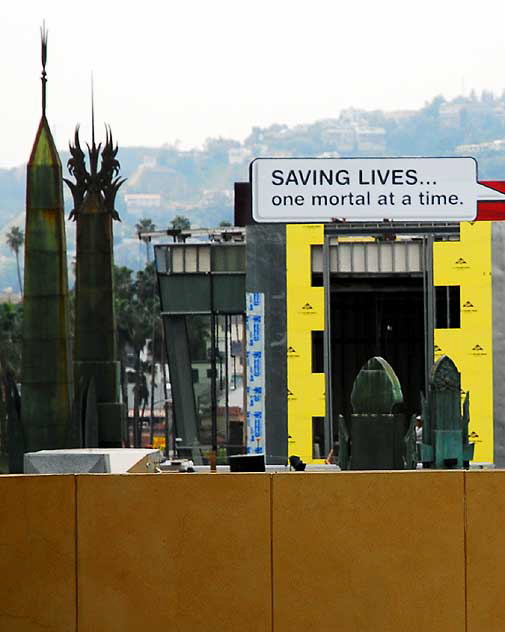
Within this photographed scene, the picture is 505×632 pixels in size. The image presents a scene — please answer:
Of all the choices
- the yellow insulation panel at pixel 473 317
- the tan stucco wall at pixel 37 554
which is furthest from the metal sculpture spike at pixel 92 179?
the tan stucco wall at pixel 37 554

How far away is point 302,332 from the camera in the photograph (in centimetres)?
4238

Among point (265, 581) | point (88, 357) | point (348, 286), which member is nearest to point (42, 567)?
point (265, 581)

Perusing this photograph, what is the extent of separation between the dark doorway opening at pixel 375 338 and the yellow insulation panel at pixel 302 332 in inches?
425

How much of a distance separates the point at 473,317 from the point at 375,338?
14.2 m

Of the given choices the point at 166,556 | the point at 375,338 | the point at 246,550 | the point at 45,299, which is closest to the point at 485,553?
the point at 246,550

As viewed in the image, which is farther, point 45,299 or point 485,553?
point 45,299

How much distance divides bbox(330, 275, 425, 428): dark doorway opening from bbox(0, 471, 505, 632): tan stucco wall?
42945 mm

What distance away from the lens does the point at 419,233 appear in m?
42.4

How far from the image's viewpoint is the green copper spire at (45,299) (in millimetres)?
34094

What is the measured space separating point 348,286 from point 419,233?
21.0 ft

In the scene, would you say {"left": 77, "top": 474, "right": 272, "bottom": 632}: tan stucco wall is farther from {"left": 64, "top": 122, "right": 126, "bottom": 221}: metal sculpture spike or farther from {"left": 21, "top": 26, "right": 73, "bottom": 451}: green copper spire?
{"left": 64, "top": 122, "right": 126, "bottom": 221}: metal sculpture spike

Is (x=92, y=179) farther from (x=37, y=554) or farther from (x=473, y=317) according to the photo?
(x=37, y=554)

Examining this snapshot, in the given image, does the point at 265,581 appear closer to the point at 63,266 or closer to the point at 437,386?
the point at 437,386

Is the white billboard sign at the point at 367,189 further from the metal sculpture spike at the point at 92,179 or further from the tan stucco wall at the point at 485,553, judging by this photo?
the tan stucco wall at the point at 485,553
